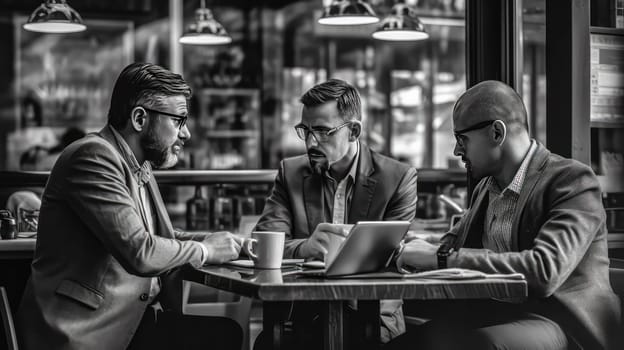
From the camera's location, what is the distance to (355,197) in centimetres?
329

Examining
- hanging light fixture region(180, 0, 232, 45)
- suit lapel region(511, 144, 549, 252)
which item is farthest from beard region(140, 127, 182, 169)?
hanging light fixture region(180, 0, 232, 45)

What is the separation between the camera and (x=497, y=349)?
2344 mm

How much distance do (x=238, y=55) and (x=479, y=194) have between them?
5965mm

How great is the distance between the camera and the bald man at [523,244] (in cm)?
238


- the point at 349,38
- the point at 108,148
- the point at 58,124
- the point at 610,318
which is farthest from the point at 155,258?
the point at 349,38

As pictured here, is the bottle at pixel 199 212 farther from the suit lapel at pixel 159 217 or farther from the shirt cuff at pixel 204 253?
the shirt cuff at pixel 204 253

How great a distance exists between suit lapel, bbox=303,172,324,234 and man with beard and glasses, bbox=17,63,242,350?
536mm

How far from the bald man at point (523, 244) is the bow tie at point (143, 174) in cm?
95

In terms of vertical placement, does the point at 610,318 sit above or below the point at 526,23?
below

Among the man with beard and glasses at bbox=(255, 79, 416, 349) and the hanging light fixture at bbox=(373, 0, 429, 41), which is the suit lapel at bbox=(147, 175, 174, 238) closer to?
the man with beard and glasses at bbox=(255, 79, 416, 349)

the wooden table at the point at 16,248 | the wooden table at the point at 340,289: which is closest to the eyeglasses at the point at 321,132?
the wooden table at the point at 340,289

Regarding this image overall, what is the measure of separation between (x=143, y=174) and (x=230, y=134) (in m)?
5.68

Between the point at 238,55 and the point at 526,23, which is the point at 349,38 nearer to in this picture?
the point at 238,55

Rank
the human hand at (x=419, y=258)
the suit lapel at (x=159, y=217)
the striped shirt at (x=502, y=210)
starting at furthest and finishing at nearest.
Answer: the suit lapel at (x=159, y=217), the striped shirt at (x=502, y=210), the human hand at (x=419, y=258)
